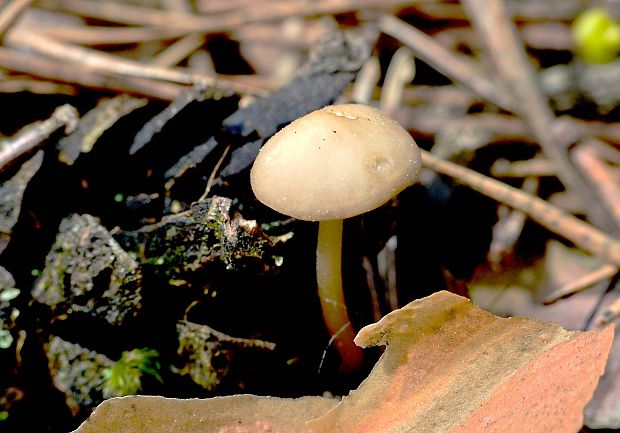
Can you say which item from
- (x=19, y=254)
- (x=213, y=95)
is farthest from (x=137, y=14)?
(x=19, y=254)

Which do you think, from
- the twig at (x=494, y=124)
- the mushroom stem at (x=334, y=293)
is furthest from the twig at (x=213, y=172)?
the twig at (x=494, y=124)

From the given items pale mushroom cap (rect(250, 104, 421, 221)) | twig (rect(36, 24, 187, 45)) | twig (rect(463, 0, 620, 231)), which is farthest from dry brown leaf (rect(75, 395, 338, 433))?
twig (rect(36, 24, 187, 45))

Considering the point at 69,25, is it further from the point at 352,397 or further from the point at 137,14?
the point at 352,397

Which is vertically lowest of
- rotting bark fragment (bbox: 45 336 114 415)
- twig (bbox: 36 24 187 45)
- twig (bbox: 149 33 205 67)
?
rotting bark fragment (bbox: 45 336 114 415)

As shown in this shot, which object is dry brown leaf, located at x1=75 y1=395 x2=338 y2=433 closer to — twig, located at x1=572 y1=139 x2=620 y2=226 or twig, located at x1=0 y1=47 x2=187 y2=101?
twig, located at x1=0 y1=47 x2=187 y2=101

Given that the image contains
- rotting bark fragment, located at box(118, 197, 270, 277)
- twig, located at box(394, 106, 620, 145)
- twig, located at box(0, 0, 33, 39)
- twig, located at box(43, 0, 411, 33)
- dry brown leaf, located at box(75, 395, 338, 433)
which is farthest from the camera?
twig, located at box(43, 0, 411, 33)

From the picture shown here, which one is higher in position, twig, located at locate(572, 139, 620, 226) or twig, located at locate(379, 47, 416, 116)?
twig, located at locate(379, 47, 416, 116)

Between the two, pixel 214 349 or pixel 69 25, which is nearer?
pixel 214 349
